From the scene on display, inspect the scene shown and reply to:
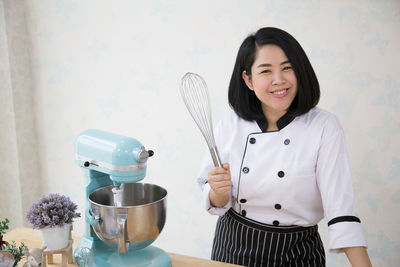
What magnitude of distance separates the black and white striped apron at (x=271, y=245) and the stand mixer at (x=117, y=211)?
11.1 inches

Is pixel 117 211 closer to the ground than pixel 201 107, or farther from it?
closer to the ground

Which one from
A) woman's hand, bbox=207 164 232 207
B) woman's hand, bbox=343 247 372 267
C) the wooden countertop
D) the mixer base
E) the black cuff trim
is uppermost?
woman's hand, bbox=207 164 232 207

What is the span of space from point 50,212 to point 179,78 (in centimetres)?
121

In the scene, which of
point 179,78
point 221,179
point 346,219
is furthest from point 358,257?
point 179,78

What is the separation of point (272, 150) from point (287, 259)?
1.17 ft

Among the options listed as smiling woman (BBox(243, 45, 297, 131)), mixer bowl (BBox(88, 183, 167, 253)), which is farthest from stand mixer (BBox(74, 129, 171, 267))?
smiling woman (BBox(243, 45, 297, 131))

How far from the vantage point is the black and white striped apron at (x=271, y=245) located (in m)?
1.30

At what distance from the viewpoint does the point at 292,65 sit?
1251 millimetres

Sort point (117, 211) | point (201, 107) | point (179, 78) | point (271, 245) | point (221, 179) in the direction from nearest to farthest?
point (117, 211), point (221, 179), point (271, 245), point (201, 107), point (179, 78)

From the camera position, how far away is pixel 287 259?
1.31 m

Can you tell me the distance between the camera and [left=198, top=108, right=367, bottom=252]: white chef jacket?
3.97 ft

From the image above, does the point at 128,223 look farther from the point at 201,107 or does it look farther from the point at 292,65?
the point at 201,107

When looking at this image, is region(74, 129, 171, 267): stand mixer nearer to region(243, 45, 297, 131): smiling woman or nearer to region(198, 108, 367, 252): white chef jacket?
region(198, 108, 367, 252): white chef jacket

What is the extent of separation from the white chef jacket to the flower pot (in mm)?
481
